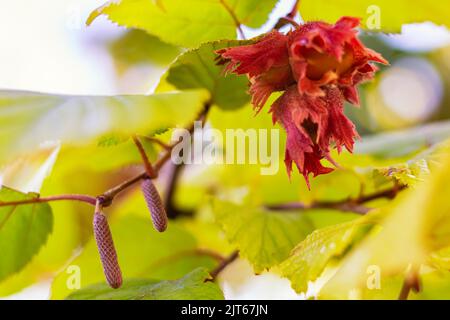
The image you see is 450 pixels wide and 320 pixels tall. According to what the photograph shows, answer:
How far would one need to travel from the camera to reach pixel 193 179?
1.01m

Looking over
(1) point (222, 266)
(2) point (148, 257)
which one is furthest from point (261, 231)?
(2) point (148, 257)

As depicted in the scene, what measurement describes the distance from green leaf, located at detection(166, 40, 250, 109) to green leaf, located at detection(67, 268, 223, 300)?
162mm

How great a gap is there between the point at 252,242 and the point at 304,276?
12 cm

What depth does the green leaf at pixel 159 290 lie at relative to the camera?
475 millimetres

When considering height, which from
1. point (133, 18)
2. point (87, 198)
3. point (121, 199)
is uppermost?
point (133, 18)

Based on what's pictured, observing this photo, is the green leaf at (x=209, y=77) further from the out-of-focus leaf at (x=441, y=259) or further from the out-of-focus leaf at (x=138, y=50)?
the out-of-focus leaf at (x=138, y=50)

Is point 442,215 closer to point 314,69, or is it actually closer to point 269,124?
point 314,69

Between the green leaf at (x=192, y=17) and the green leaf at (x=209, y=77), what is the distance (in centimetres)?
3

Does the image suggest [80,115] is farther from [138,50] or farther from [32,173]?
[138,50]

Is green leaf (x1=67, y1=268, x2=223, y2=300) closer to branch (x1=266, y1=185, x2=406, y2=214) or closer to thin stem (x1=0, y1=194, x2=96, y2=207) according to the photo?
thin stem (x1=0, y1=194, x2=96, y2=207)

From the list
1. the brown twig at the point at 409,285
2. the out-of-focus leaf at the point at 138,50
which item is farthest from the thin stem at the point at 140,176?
the out-of-focus leaf at the point at 138,50

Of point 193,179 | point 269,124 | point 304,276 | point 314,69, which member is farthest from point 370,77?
point 193,179

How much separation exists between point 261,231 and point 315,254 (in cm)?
13

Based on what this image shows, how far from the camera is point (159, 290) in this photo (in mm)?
504
